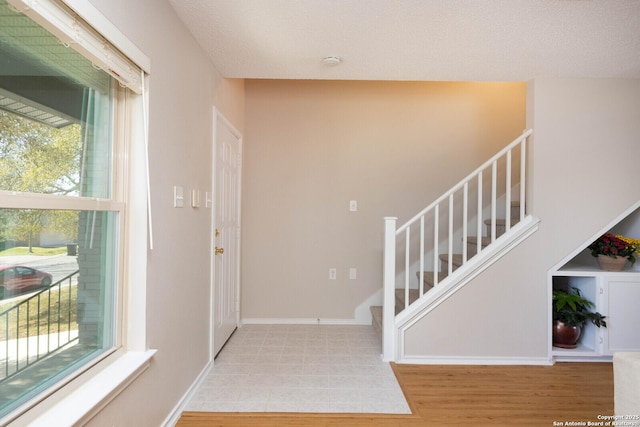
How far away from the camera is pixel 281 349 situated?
3.08m

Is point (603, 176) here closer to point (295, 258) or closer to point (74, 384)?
point (295, 258)

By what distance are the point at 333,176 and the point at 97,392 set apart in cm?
286

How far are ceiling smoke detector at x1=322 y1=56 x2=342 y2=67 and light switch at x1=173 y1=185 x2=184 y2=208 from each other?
136 centimetres

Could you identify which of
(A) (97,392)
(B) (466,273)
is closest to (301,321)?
(B) (466,273)

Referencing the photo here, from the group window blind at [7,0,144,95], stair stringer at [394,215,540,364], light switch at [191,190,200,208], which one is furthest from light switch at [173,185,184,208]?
stair stringer at [394,215,540,364]

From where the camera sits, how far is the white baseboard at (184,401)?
1.96 m

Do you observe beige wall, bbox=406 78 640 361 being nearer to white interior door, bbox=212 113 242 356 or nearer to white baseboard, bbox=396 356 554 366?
white baseboard, bbox=396 356 554 366

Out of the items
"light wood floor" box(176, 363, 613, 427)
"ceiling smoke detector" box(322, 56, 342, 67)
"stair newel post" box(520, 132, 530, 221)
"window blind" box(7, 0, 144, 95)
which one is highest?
"ceiling smoke detector" box(322, 56, 342, 67)

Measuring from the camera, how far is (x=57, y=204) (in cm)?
123

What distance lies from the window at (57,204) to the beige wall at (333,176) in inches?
86.2

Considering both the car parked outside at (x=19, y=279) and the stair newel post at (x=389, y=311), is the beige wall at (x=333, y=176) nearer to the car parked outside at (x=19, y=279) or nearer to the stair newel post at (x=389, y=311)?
the stair newel post at (x=389, y=311)

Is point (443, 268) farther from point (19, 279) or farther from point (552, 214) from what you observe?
point (19, 279)

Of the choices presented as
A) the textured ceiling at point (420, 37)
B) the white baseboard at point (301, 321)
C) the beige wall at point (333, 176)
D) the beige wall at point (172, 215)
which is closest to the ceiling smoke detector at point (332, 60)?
the textured ceiling at point (420, 37)

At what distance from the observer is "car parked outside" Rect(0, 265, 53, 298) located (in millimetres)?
1046
